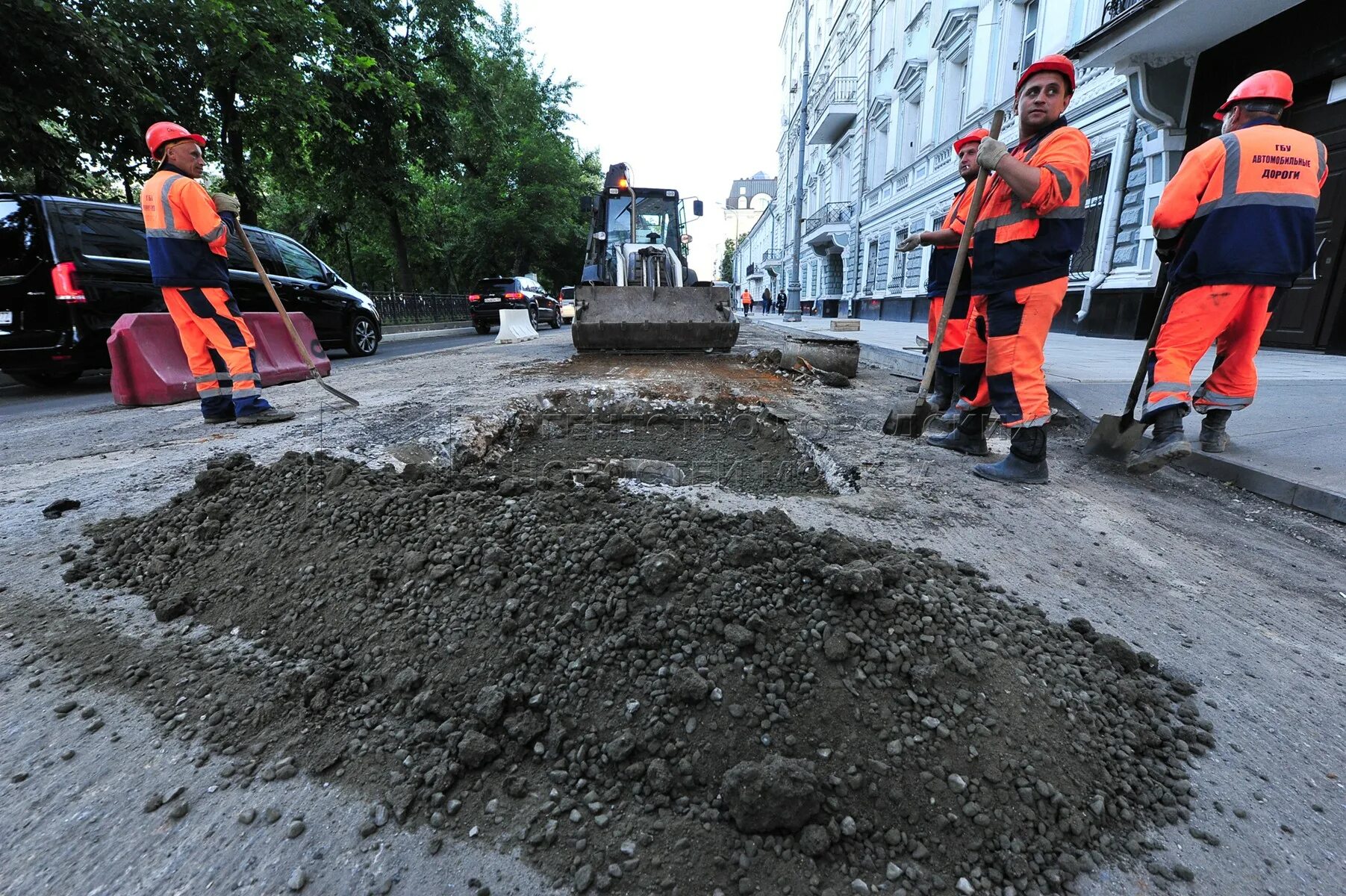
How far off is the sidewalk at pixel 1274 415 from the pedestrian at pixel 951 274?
3.25ft

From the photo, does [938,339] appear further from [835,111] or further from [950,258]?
[835,111]

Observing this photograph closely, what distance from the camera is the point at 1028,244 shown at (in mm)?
2936

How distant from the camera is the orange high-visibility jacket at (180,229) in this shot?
4.16 m

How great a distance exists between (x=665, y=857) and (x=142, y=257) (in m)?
8.04

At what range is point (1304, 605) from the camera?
2039mm

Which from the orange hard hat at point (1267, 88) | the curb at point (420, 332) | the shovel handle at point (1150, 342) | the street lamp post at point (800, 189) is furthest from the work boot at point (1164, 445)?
the curb at point (420, 332)

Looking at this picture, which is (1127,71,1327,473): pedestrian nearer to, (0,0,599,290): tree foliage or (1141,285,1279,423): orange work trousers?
(1141,285,1279,423): orange work trousers

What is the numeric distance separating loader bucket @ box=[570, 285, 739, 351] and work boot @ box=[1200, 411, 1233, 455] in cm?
547

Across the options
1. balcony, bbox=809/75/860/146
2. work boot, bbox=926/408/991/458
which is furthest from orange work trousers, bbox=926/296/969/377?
balcony, bbox=809/75/860/146

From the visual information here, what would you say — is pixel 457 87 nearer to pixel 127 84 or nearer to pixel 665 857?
pixel 127 84

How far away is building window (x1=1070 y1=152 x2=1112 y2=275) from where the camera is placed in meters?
10.4

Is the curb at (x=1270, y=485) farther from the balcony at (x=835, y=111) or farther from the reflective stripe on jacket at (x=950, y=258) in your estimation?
the balcony at (x=835, y=111)

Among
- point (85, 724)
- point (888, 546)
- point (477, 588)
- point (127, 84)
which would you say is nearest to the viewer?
point (85, 724)

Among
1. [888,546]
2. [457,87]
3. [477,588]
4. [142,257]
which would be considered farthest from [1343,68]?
[457,87]
